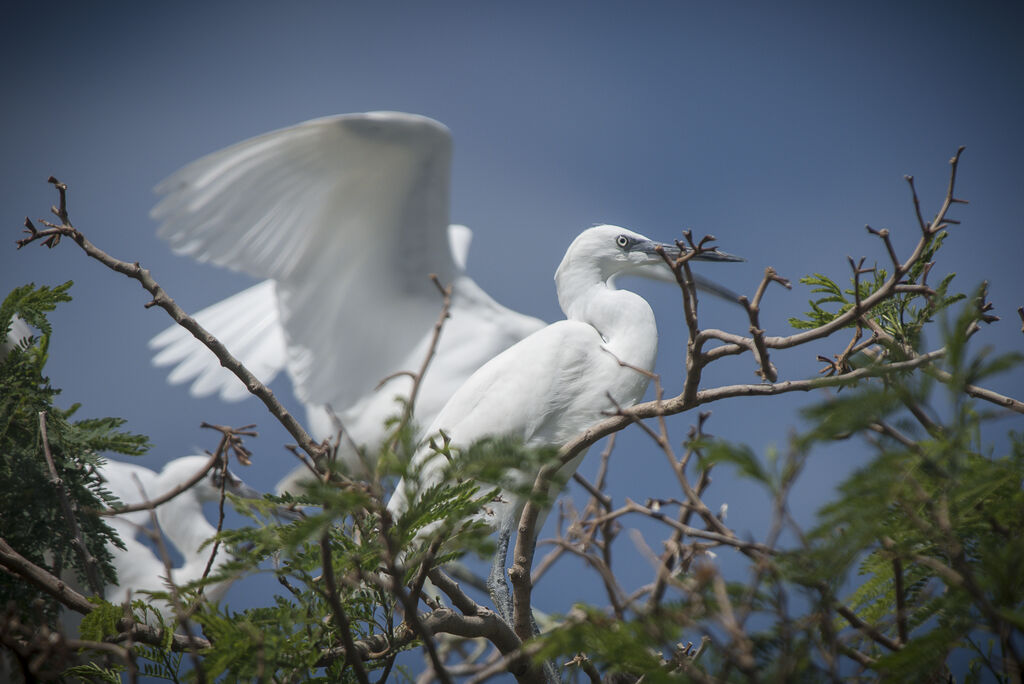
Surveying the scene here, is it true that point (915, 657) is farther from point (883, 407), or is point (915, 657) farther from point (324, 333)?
point (324, 333)

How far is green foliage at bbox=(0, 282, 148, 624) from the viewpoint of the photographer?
3.85 ft

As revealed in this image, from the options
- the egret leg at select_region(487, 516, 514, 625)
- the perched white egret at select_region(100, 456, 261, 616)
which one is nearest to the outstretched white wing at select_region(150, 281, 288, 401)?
the perched white egret at select_region(100, 456, 261, 616)

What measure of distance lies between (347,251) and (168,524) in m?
1.23

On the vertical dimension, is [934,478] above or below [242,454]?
below

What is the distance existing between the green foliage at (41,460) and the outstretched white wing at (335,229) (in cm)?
117

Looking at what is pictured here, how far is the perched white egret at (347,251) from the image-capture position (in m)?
2.39

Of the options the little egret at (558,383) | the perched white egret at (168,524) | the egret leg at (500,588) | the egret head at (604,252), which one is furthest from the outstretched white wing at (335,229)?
the egret leg at (500,588)

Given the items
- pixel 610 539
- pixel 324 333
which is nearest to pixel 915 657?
pixel 610 539

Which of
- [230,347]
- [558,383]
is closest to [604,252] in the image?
[558,383]

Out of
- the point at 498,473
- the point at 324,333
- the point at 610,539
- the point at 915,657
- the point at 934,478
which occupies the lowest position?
the point at 915,657

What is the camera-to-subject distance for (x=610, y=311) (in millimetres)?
1625

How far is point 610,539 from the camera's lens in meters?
1.46

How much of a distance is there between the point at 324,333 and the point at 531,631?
73.3 inches

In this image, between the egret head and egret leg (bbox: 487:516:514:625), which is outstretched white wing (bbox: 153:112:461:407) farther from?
egret leg (bbox: 487:516:514:625)
